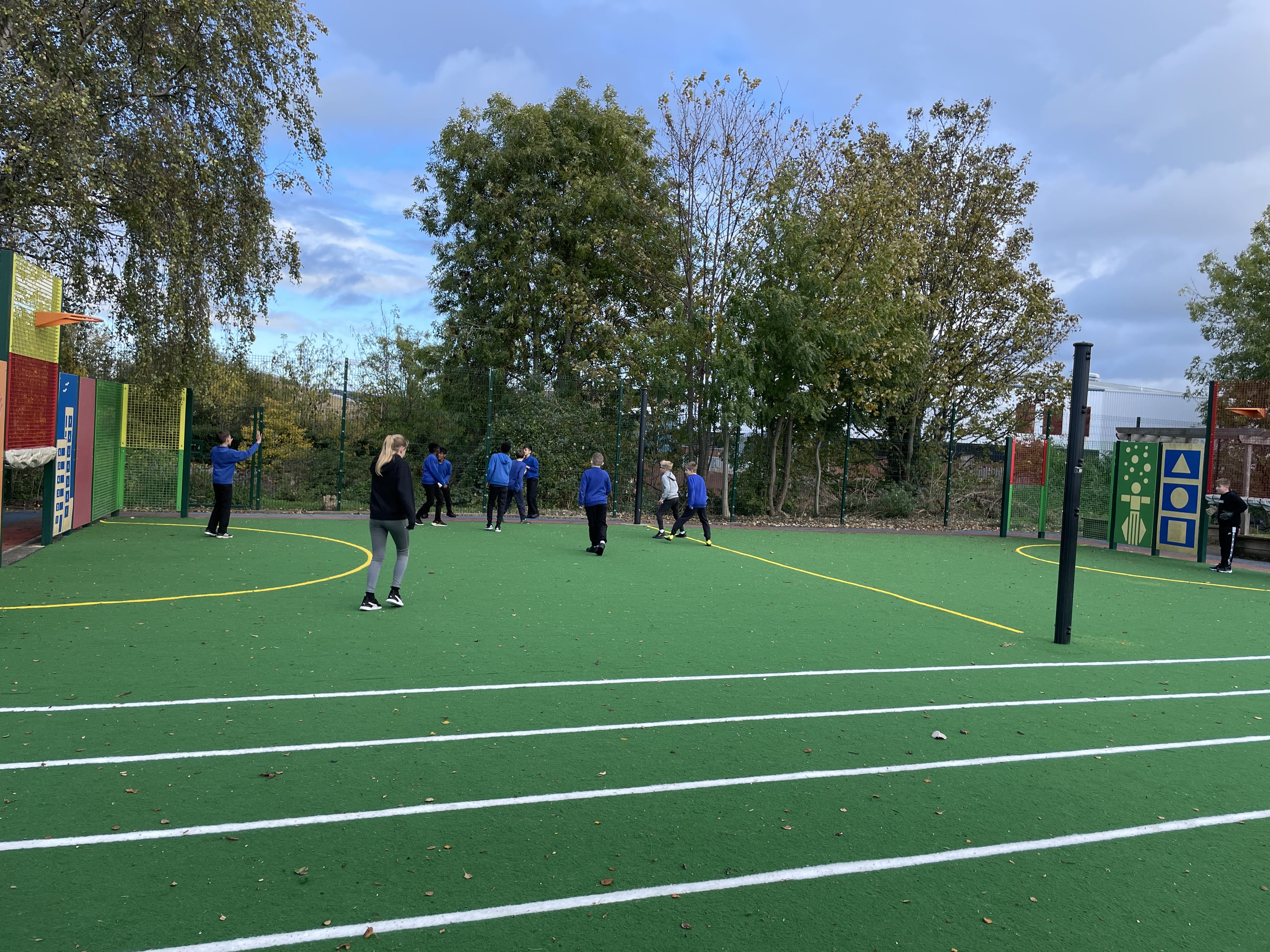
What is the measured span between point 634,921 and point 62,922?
201 cm

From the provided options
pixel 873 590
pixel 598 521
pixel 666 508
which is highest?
pixel 666 508

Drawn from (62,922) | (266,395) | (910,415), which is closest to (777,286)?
(910,415)

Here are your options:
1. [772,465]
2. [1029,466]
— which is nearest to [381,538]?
[772,465]

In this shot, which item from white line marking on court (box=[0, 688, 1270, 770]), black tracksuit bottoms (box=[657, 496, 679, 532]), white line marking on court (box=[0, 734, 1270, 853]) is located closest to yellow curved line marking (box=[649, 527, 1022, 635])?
black tracksuit bottoms (box=[657, 496, 679, 532])

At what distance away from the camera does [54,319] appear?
36.8 feet

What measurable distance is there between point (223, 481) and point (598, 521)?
6.01 meters

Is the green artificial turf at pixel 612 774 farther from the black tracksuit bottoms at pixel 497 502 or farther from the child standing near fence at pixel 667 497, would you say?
the black tracksuit bottoms at pixel 497 502

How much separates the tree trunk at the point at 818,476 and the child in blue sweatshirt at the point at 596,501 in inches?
414

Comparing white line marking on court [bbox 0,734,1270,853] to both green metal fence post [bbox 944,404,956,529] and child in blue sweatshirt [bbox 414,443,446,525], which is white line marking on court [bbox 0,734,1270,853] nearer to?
child in blue sweatshirt [bbox 414,443,446,525]

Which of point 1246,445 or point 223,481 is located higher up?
point 1246,445

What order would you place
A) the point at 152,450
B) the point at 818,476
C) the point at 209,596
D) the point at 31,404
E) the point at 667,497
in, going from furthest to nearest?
the point at 818,476
the point at 152,450
the point at 667,497
the point at 31,404
the point at 209,596

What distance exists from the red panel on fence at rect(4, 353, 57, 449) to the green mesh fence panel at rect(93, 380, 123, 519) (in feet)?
11.0

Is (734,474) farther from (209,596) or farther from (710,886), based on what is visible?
(710,886)

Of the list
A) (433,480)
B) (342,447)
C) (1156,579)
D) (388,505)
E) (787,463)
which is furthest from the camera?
(787,463)
